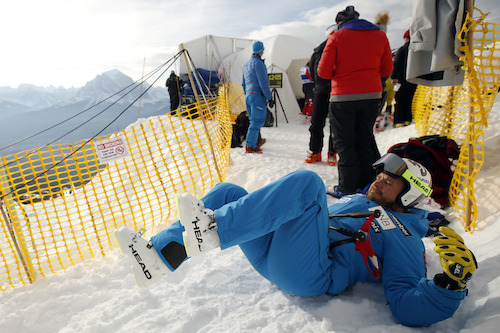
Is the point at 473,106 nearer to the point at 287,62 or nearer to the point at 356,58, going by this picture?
the point at 356,58

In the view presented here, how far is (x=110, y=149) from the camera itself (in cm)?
271

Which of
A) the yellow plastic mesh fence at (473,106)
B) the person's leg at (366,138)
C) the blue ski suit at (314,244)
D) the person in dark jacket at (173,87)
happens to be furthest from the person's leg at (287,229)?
the person in dark jacket at (173,87)

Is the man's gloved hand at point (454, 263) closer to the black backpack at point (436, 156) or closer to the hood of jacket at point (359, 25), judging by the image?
the black backpack at point (436, 156)

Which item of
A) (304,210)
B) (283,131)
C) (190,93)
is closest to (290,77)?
(283,131)

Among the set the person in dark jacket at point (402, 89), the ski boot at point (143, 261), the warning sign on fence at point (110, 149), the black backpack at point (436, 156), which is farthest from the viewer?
the person in dark jacket at point (402, 89)

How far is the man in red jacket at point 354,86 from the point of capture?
2957 millimetres

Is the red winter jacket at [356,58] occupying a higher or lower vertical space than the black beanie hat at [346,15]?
lower

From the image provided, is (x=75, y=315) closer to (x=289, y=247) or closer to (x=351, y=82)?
(x=289, y=247)

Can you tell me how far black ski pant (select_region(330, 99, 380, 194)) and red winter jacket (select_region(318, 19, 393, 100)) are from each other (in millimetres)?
187

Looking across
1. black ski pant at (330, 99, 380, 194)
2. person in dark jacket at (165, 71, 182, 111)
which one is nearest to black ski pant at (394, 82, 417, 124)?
black ski pant at (330, 99, 380, 194)

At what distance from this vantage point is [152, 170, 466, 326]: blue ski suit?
4.41 feet

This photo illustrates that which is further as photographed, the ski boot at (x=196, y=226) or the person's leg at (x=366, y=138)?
the person's leg at (x=366, y=138)

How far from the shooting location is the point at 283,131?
7.80m

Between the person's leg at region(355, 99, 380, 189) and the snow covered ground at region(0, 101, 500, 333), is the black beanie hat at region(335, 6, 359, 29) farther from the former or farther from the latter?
the snow covered ground at region(0, 101, 500, 333)
